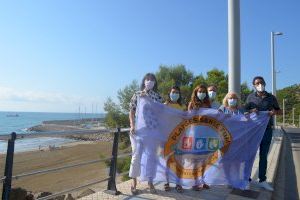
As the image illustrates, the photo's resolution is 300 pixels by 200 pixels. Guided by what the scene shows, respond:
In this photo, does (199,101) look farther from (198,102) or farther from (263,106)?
(263,106)

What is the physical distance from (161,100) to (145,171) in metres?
1.21

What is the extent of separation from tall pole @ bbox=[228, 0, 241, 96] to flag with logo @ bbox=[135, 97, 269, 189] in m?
2.85

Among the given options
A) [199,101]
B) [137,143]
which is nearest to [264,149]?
[199,101]

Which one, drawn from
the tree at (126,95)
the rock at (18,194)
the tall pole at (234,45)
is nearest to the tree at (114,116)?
the tree at (126,95)

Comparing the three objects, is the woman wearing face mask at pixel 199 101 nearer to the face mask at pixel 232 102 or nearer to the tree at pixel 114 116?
the face mask at pixel 232 102

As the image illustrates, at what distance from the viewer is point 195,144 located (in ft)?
22.7

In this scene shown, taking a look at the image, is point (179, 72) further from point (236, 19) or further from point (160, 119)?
point (160, 119)

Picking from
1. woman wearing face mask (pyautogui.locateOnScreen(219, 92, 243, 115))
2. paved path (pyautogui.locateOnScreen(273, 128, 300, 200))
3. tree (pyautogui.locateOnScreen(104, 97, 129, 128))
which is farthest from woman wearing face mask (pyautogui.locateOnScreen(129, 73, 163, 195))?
tree (pyautogui.locateOnScreen(104, 97, 129, 128))

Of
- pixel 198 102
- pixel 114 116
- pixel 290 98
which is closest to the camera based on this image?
pixel 198 102

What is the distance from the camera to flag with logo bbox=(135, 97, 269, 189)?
6.73 m

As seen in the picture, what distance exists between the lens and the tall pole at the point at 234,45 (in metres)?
9.88

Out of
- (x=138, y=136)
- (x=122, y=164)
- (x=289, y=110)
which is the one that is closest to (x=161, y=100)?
(x=138, y=136)

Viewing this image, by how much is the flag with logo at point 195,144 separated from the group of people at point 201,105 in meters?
0.10

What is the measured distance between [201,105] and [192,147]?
→ 733 millimetres
